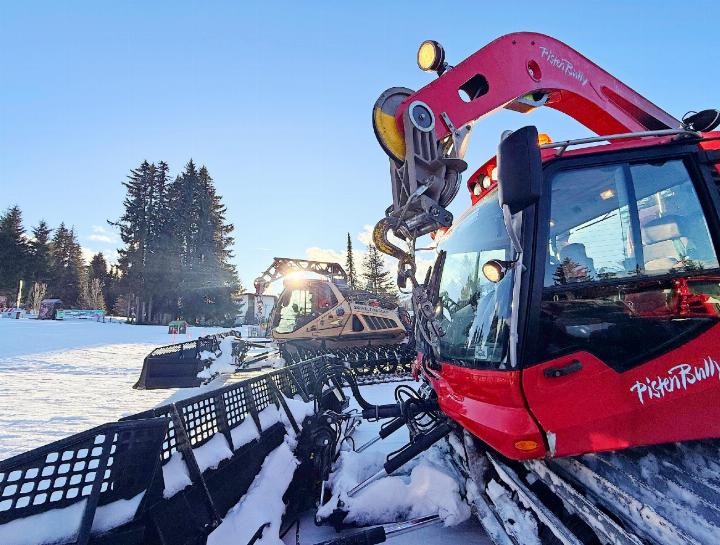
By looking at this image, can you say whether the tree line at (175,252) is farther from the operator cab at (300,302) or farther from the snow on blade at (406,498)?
the snow on blade at (406,498)

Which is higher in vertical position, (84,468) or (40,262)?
(40,262)

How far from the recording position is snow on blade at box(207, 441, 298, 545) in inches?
80.5

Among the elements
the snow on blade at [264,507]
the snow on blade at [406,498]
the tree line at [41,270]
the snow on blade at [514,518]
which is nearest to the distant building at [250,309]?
the tree line at [41,270]

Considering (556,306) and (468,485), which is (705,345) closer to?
(556,306)

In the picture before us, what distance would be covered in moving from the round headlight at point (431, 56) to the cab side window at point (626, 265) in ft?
5.31

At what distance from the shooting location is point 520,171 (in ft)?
6.20

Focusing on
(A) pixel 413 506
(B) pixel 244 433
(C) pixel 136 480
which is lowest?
(A) pixel 413 506

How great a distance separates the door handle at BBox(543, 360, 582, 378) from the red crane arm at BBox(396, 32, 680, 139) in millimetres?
2016

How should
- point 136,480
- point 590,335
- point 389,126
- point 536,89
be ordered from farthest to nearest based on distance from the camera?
point 536,89, point 389,126, point 590,335, point 136,480

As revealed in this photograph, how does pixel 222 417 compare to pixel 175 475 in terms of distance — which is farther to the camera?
pixel 222 417

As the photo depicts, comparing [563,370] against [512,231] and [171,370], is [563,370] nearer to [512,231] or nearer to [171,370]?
[512,231]

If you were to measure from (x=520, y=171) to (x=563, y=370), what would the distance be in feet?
3.45

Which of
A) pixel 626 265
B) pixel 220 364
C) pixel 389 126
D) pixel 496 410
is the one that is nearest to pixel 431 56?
pixel 389 126

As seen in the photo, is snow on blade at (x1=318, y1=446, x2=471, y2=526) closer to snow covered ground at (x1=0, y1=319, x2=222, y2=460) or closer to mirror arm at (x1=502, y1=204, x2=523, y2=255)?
mirror arm at (x1=502, y1=204, x2=523, y2=255)
